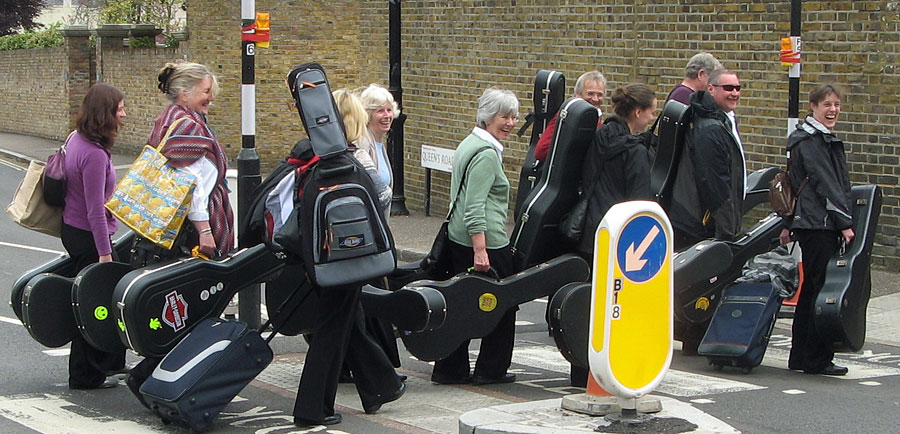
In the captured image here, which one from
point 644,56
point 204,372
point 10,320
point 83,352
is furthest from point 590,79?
point 644,56

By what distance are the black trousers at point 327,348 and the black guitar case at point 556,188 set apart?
1.53m

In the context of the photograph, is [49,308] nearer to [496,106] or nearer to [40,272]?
[40,272]

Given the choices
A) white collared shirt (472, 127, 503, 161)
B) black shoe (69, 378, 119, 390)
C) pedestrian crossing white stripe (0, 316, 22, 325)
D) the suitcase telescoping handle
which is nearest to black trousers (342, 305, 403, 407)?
the suitcase telescoping handle

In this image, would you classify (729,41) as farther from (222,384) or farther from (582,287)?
(222,384)

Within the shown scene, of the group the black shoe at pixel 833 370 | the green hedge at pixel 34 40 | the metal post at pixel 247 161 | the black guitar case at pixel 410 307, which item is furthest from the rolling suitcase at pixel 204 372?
the green hedge at pixel 34 40

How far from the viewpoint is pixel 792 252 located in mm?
9766

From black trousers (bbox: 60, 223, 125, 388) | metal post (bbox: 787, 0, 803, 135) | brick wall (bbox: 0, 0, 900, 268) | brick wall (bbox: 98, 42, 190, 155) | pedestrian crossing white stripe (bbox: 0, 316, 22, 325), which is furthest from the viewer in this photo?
brick wall (bbox: 98, 42, 190, 155)

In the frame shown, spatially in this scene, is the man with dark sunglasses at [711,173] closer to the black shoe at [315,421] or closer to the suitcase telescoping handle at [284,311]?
→ the suitcase telescoping handle at [284,311]

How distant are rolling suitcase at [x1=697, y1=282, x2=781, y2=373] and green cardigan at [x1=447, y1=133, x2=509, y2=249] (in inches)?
63.6

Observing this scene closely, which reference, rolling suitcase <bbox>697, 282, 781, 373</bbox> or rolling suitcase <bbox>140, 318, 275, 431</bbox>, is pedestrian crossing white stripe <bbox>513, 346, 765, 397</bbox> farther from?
rolling suitcase <bbox>140, 318, 275, 431</bbox>

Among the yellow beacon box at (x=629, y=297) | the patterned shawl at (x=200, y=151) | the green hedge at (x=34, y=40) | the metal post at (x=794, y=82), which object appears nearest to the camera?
the yellow beacon box at (x=629, y=297)

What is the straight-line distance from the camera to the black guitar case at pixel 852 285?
8.36 m

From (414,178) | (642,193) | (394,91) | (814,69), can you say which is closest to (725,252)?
(642,193)

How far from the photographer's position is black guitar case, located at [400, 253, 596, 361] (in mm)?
7887
